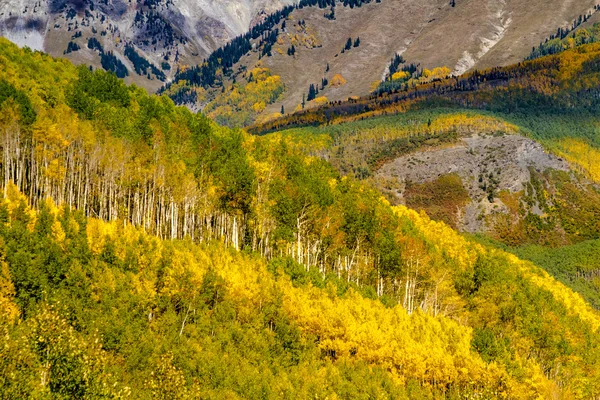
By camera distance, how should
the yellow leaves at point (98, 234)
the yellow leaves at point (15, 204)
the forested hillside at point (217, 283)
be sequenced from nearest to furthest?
the forested hillside at point (217, 283) → the yellow leaves at point (15, 204) → the yellow leaves at point (98, 234)

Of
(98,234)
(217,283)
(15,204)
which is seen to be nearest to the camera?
(15,204)

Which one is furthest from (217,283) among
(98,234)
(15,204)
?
(15,204)

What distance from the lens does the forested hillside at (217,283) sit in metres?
49.6

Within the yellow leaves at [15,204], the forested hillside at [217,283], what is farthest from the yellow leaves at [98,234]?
the yellow leaves at [15,204]

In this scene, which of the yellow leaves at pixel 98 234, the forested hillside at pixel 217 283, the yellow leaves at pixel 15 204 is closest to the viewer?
the forested hillside at pixel 217 283

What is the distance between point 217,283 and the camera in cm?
6412

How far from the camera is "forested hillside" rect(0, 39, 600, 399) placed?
49.6 m

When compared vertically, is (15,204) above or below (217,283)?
above

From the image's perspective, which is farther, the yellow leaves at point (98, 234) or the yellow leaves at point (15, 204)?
the yellow leaves at point (98, 234)

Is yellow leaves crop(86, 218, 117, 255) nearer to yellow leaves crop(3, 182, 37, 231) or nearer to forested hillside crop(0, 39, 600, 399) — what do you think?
forested hillside crop(0, 39, 600, 399)

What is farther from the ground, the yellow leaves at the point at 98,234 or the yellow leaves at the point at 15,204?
the yellow leaves at the point at 15,204

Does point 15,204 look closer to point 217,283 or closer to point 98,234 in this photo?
point 98,234

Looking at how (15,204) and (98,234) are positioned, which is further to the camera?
(98,234)

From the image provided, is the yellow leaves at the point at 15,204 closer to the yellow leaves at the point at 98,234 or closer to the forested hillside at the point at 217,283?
the forested hillside at the point at 217,283
